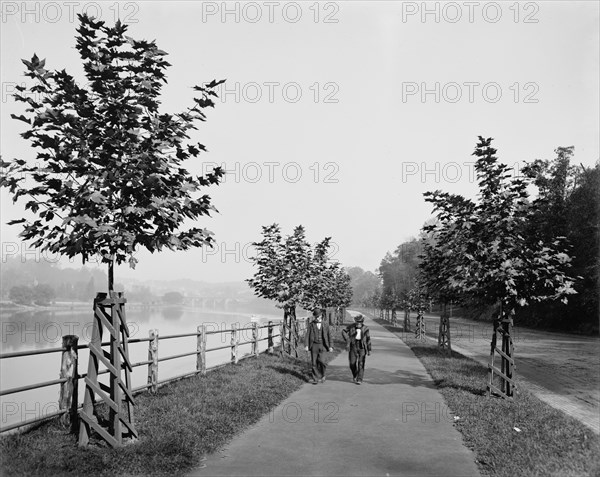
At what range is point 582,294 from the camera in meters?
40.8

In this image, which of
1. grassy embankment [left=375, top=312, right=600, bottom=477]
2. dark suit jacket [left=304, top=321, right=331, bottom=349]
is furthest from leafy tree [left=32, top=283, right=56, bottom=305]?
grassy embankment [left=375, top=312, right=600, bottom=477]

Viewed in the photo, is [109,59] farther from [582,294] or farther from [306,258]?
[582,294]

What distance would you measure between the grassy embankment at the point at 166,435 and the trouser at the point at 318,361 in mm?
1242

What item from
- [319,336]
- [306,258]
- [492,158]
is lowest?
[319,336]

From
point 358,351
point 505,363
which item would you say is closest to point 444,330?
point 358,351

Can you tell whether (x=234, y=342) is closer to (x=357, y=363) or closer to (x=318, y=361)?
(x=318, y=361)

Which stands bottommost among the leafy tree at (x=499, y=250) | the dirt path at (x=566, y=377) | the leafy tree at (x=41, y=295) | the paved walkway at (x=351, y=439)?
the leafy tree at (x=41, y=295)

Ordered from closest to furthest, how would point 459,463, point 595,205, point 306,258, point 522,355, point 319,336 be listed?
point 459,463 < point 319,336 < point 306,258 < point 522,355 < point 595,205

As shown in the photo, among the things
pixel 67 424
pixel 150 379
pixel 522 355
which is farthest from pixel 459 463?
pixel 522 355

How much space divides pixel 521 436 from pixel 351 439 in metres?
2.52

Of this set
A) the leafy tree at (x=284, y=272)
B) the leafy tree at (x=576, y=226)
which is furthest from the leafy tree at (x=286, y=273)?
the leafy tree at (x=576, y=226)

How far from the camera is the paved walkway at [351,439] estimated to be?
6.06 m

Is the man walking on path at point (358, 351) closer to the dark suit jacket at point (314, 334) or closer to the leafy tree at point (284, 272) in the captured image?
the dark suit jacket at point (314, 334)

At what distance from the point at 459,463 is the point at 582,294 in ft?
131
